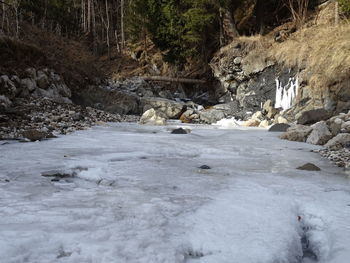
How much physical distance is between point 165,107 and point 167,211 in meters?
13.3

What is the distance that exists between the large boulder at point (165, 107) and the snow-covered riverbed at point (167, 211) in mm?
10723

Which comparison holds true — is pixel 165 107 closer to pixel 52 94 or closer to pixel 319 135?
pixel 52 94

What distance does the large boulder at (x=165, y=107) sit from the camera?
1588 cm

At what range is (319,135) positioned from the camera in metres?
7.80

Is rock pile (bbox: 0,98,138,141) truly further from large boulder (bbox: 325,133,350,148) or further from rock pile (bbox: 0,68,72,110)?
large boulder (bbox: 325,133,350,148)

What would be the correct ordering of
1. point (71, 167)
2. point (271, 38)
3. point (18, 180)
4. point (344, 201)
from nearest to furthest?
point (344, 201)
point (18, 180)
point (71, 167)
point (271, 38)

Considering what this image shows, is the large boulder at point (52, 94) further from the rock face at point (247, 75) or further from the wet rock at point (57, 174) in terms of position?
the rock face at point (247, 75)

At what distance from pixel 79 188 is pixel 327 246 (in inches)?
93.0

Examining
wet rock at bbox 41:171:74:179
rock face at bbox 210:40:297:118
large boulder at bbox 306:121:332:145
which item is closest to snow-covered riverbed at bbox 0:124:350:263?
wet rock at bbox 41:171:74:179

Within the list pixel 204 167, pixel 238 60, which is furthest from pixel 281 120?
pixel 204 167

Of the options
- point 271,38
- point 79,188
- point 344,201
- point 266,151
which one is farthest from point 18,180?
point 271,38

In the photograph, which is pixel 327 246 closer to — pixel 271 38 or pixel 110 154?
pixel 110 154

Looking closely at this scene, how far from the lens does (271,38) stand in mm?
17734

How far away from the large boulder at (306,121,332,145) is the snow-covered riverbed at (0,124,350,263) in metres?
2.95
